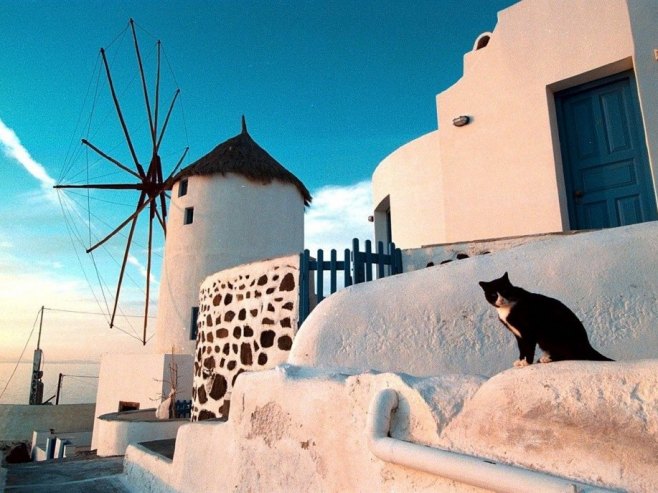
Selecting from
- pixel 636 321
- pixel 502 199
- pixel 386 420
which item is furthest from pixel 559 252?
pixel 502 199

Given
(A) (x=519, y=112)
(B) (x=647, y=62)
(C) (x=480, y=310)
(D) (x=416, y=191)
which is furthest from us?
(D) (x=416, y=191)

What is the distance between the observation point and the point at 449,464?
172 centimetres

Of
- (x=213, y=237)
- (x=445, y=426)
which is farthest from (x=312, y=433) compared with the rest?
(x=213, y=237)

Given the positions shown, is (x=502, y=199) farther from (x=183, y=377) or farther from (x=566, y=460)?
(x=183, y=377)

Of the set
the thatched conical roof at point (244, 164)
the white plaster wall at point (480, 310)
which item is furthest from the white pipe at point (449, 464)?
the thatched conical roof at point (244, 164)

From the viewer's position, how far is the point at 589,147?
218 inches

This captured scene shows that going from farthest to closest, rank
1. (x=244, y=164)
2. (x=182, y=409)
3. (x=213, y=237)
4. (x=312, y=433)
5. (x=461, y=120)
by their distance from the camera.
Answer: (x=244, y=164)
(x=213, y=237)
(x=182, y=409)
(x=461, y=120)
(x=312, y=433)

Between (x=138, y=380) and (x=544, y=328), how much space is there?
12.7m

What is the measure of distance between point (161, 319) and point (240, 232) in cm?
332

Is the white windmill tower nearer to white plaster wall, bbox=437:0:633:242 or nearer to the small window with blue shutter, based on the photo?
the small window with blue shutter

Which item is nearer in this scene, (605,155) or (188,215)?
(605,155)

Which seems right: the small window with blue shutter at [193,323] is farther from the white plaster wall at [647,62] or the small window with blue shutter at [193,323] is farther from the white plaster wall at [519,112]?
the white plaster wall at [647,62]

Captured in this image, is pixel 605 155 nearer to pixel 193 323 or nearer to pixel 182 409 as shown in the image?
pixel 182 409

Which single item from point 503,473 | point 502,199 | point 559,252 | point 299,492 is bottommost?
point 299,492
